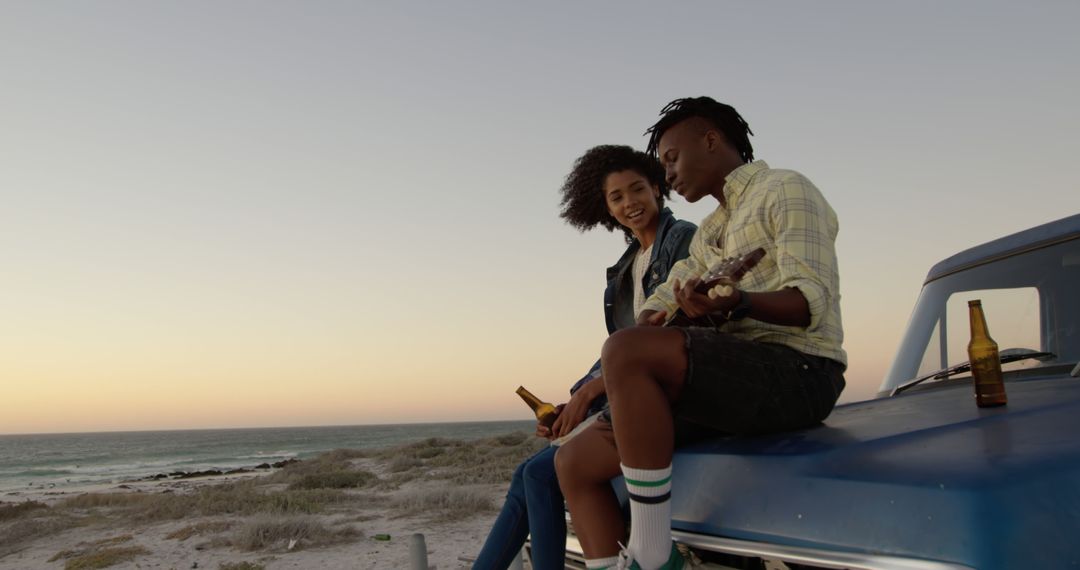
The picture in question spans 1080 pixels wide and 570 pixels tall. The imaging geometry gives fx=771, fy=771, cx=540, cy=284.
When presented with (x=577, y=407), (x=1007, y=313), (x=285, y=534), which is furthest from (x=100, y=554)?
(x=1007, y=313)

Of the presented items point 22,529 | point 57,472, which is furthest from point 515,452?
point 57,472

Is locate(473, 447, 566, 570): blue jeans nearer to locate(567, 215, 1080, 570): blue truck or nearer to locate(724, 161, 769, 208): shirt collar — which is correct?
locate(567, 215, 1080, 570): blue truck

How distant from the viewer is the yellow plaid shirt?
216 cm

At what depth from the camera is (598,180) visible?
4301mm

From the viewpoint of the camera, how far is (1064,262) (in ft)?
9.14

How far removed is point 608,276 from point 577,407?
4.78 ft

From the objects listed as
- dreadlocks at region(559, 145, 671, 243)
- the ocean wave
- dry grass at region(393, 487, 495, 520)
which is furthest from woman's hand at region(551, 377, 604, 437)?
the ocean wave

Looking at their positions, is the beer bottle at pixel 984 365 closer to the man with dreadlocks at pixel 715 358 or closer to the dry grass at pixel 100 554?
the man with dreadlocks at pixel 715 358

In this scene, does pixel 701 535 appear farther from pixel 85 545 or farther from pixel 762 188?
pixel 85 545

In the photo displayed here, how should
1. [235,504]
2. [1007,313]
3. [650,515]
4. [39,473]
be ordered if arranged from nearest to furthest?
[650,515], [1007,313], [235,504], [39,473]

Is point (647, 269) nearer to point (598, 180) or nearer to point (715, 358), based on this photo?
point (598, 180)

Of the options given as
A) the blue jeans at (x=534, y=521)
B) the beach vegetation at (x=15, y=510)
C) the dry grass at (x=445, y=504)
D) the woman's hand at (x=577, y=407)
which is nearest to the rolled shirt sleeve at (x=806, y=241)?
the woman's hand at (x=577, y=407)

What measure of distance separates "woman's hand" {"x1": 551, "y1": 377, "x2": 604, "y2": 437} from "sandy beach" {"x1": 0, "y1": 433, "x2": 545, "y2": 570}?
410 cm

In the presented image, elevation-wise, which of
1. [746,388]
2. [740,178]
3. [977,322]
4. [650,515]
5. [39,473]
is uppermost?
[740,178]
